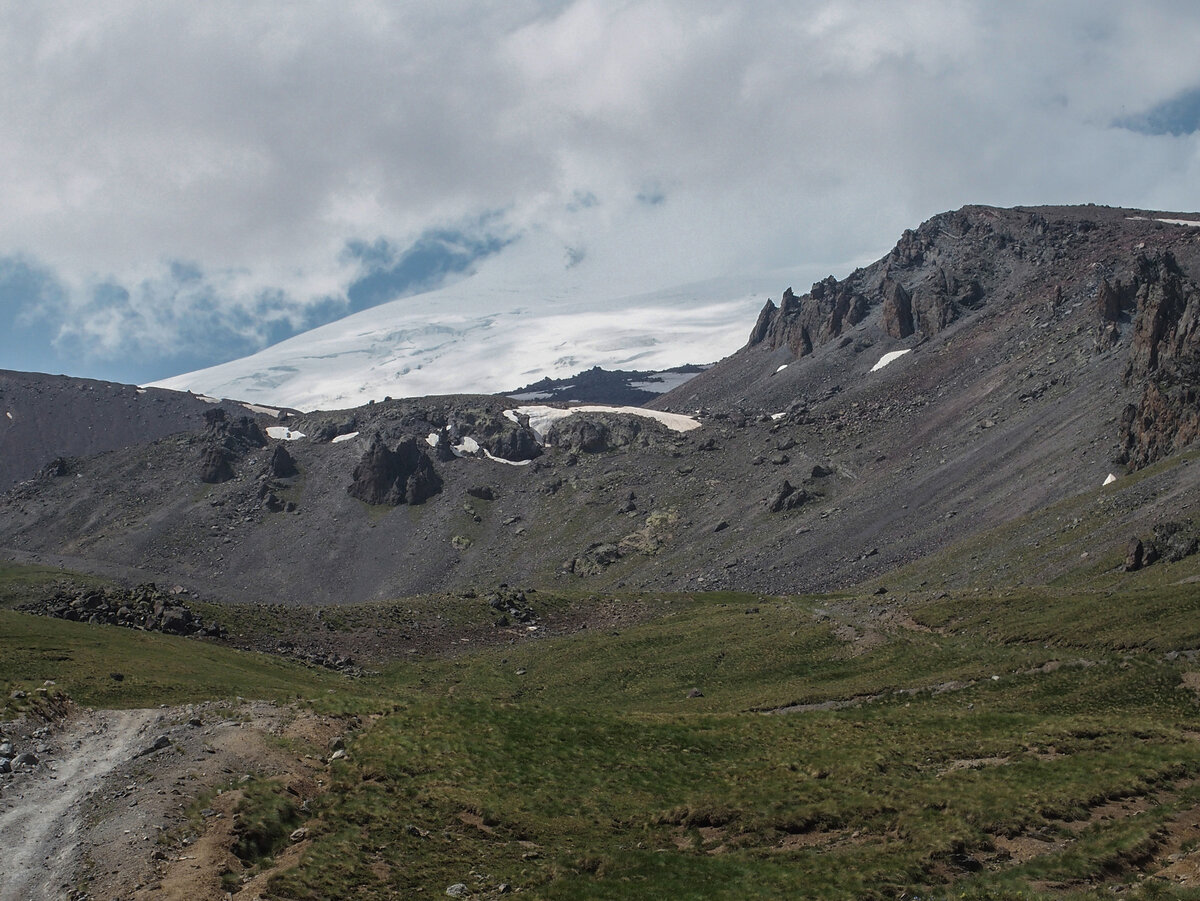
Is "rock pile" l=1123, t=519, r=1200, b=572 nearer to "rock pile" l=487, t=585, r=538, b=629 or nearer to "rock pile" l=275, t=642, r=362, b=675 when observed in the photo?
"rock pile" l=487, t=585, r=538, b=629

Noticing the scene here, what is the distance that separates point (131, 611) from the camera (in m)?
86.7

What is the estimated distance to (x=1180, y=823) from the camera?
97.8 feet

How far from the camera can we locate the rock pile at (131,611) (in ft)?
277

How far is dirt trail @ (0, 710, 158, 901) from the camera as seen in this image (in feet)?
93.4

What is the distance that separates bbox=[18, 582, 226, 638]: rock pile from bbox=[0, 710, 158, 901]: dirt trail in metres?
43.8

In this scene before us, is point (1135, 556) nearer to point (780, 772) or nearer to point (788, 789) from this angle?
point (780, 772)

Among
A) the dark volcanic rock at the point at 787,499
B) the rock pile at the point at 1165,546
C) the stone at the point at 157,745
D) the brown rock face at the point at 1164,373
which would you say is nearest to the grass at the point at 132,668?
the stone at the point at 157,745

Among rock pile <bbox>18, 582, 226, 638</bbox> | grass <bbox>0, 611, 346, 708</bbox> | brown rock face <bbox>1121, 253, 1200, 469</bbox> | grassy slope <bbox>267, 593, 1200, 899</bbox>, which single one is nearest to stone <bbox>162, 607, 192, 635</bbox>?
rock pile <bbox>18, 582, 226, 638</bbox>

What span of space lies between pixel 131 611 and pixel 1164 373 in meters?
132

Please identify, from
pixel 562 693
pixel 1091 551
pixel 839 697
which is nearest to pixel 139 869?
pixel 839 697

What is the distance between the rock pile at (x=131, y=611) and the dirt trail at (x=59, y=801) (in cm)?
4381

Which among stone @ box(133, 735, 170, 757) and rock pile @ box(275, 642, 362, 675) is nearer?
stone @ box(133, 735, 170, 757)

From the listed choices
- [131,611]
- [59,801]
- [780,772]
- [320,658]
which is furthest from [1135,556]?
[131,611]

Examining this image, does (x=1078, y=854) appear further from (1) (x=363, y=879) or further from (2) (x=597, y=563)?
(2) (x=597, y=563)
